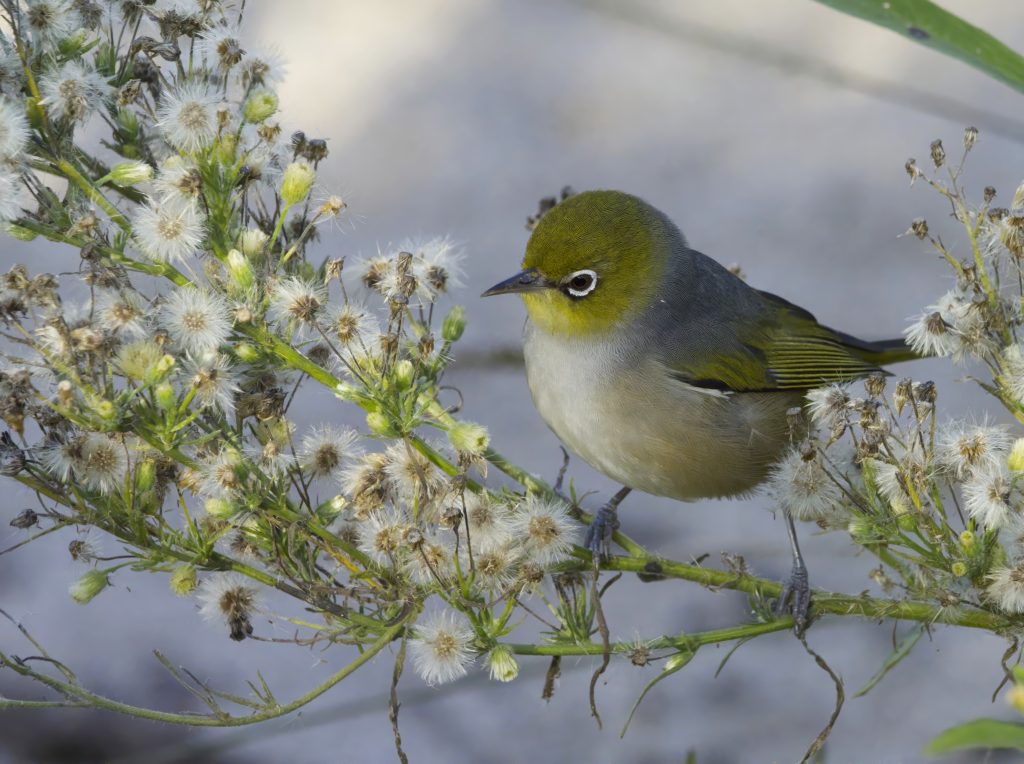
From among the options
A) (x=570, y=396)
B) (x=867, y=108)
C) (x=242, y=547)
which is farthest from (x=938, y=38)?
(x=867, y=108)

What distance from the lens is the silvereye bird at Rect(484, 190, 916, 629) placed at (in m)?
3.01

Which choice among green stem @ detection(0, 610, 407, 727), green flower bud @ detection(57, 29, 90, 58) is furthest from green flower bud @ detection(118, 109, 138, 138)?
green stem @ detection(0, 610, 407, 727)

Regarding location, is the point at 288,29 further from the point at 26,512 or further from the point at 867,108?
the point at 26,512

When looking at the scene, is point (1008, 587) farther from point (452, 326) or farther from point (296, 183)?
point (296, 183)

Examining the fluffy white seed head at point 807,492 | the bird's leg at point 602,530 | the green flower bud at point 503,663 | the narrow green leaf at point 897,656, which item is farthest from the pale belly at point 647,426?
the green flower bud at point 503,663

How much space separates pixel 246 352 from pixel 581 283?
1217mm

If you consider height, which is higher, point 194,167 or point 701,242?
point 701,242

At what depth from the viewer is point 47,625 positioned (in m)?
3.50

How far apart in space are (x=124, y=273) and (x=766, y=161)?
2997 mm

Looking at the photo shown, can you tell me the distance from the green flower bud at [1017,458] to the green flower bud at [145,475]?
1307 mm

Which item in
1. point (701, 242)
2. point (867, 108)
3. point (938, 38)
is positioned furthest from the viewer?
point (867, 108)

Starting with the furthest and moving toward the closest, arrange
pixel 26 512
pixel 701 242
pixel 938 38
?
pixel 701 242 < pixel 26 512 < pixel 938 38

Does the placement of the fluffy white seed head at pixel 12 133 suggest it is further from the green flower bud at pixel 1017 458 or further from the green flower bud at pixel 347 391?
the green flower bud at pixel 1017 458

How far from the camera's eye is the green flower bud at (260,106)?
2.12m
